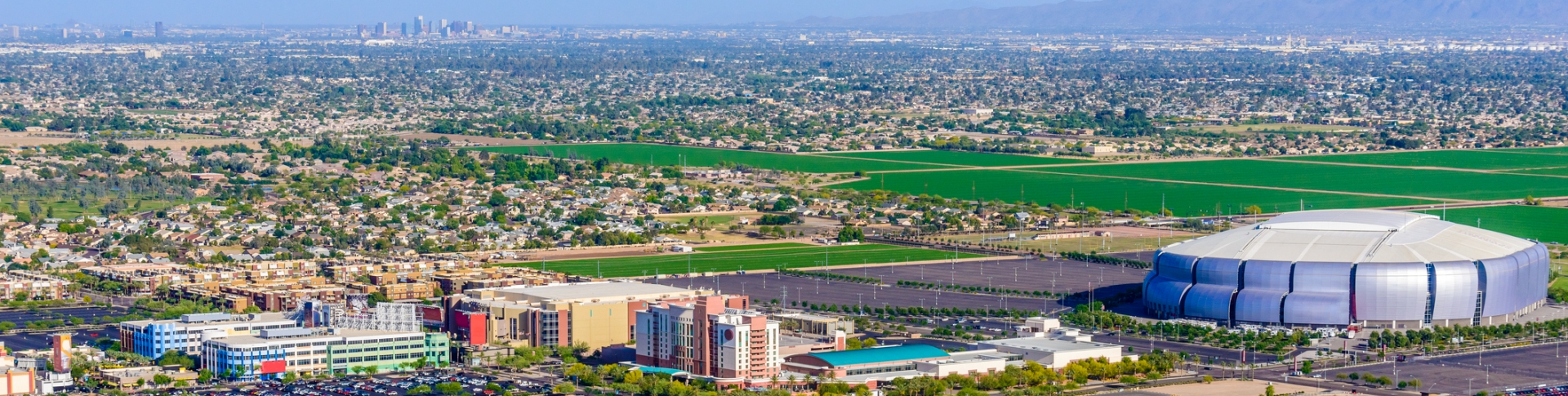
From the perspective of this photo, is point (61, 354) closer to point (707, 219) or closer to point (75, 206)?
point (707, 219)

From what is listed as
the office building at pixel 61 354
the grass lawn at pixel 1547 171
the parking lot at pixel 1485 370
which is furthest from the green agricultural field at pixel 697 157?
the office building at pixel 61 354

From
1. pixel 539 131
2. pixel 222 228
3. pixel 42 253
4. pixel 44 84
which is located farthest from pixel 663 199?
pixel 44 84

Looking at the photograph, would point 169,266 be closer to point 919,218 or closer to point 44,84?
point 919,218

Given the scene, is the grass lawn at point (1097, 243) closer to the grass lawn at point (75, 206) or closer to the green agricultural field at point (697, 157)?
the grass lawn at point (75, 206)

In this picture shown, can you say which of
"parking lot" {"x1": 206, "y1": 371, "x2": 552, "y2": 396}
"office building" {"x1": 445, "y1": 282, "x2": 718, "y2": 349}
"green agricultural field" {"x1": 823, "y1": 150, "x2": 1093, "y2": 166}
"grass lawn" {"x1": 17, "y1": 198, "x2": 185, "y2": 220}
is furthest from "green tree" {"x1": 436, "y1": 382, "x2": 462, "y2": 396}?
"green agricultural field" {"x1": 823, "y1": 150, "x2": 1093, "y2": 166}

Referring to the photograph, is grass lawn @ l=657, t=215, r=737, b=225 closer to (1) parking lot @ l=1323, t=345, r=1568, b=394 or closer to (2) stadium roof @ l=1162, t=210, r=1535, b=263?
(2) stadium roof @ l=1162, t=210, r=1535, b=263

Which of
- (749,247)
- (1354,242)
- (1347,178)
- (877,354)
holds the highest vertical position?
(1354,242)

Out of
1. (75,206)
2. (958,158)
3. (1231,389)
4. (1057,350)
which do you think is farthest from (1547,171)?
(1231,389)
